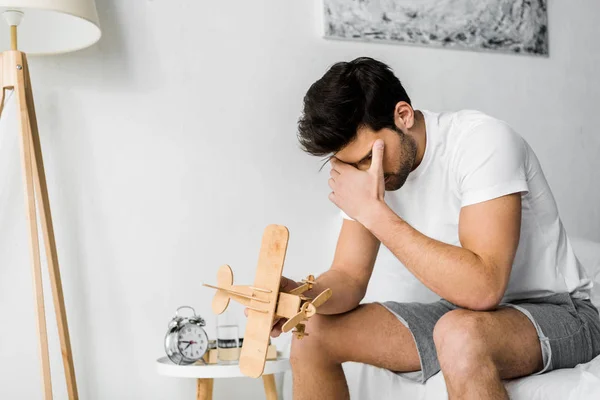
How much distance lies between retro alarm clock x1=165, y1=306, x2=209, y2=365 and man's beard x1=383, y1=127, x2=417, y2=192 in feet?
2.28

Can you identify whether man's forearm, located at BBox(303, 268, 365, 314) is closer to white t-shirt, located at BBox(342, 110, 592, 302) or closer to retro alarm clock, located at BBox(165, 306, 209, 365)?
white t-shirt, located at BBox(342, 110, 592, 302)

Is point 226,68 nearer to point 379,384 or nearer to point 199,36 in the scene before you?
point 199,36

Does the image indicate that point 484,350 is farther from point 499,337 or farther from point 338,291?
point 338,291

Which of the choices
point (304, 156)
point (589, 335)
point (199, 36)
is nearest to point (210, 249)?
point (304, 156)

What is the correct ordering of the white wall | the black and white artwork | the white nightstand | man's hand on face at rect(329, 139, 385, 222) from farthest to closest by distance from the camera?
the black and white artwork, the white wall, the white nightstand, man's hand on face at rect(329, 139, 385, 222)

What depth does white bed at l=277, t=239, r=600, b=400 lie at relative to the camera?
1362 mm

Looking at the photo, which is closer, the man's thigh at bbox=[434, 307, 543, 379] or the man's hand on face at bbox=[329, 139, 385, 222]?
the man's thigh at bbox=[434, 307, 543, 379]

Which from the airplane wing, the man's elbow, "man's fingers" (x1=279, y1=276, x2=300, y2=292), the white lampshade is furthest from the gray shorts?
the white lampshade

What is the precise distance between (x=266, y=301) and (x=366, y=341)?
1.05ft

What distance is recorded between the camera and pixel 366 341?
Answer: 1.54m

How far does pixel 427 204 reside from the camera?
1.67m

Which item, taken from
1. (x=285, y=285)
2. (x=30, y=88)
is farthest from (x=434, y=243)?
(x=30, y=88)

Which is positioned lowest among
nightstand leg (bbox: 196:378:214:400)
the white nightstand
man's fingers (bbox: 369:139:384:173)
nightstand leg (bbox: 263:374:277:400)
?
nightstand leg (bbox: 263:374:277:400)

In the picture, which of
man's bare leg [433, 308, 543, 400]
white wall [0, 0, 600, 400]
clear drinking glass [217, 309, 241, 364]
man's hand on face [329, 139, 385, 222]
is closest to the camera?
man's bare leg [433, 308, 543, 400]
